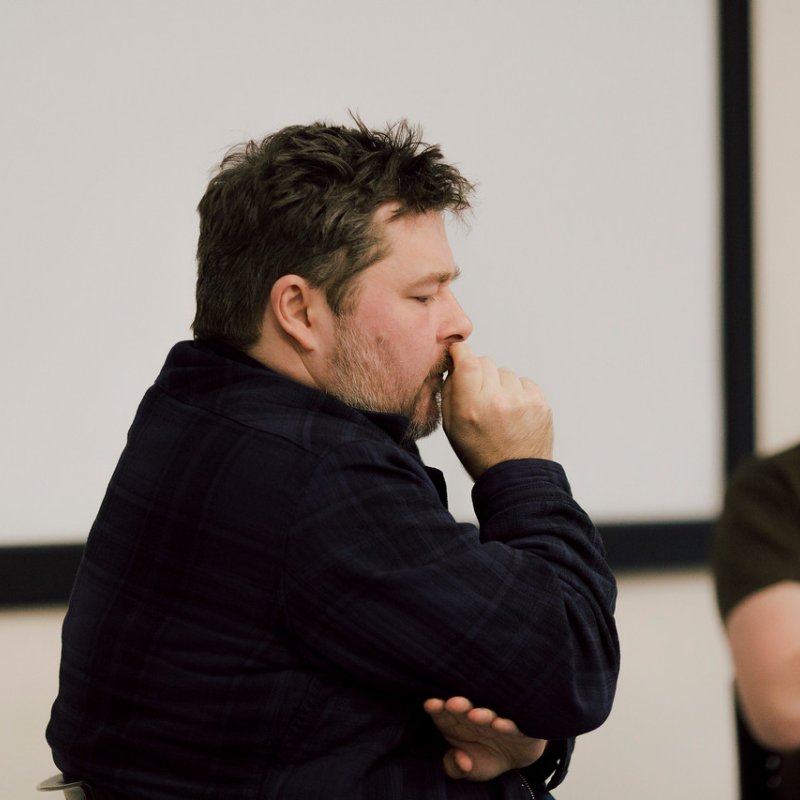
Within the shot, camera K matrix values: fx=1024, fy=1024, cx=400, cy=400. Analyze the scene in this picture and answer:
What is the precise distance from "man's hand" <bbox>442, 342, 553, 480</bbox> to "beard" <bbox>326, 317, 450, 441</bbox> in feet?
0.14

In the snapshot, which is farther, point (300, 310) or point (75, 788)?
point (300, 310)

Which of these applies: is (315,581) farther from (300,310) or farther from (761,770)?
(761,770)

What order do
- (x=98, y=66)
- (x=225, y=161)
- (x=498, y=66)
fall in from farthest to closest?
(x=498, y=66) → (x=98, y=66) → (x=225, y=161)

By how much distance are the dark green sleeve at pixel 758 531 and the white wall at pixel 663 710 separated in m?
1.40

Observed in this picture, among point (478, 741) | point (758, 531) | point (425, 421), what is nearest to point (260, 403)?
point (425, 421)

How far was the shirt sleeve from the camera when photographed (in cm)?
109

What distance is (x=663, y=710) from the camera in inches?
84.2

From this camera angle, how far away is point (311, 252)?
1.29 metres

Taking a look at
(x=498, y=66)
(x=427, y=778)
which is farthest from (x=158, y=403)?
(x=498, y=66)

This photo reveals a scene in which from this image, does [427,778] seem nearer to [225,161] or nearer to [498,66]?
[225,161]

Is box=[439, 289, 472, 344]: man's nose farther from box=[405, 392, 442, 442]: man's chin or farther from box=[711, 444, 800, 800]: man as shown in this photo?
box=[711, 444, 800, 800]: man

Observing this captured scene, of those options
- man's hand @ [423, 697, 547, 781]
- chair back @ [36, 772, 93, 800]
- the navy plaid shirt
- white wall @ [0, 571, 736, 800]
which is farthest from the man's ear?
white wall @ [0, 571, 736, 800]

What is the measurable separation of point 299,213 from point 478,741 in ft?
2.20

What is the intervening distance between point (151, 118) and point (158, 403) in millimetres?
785
